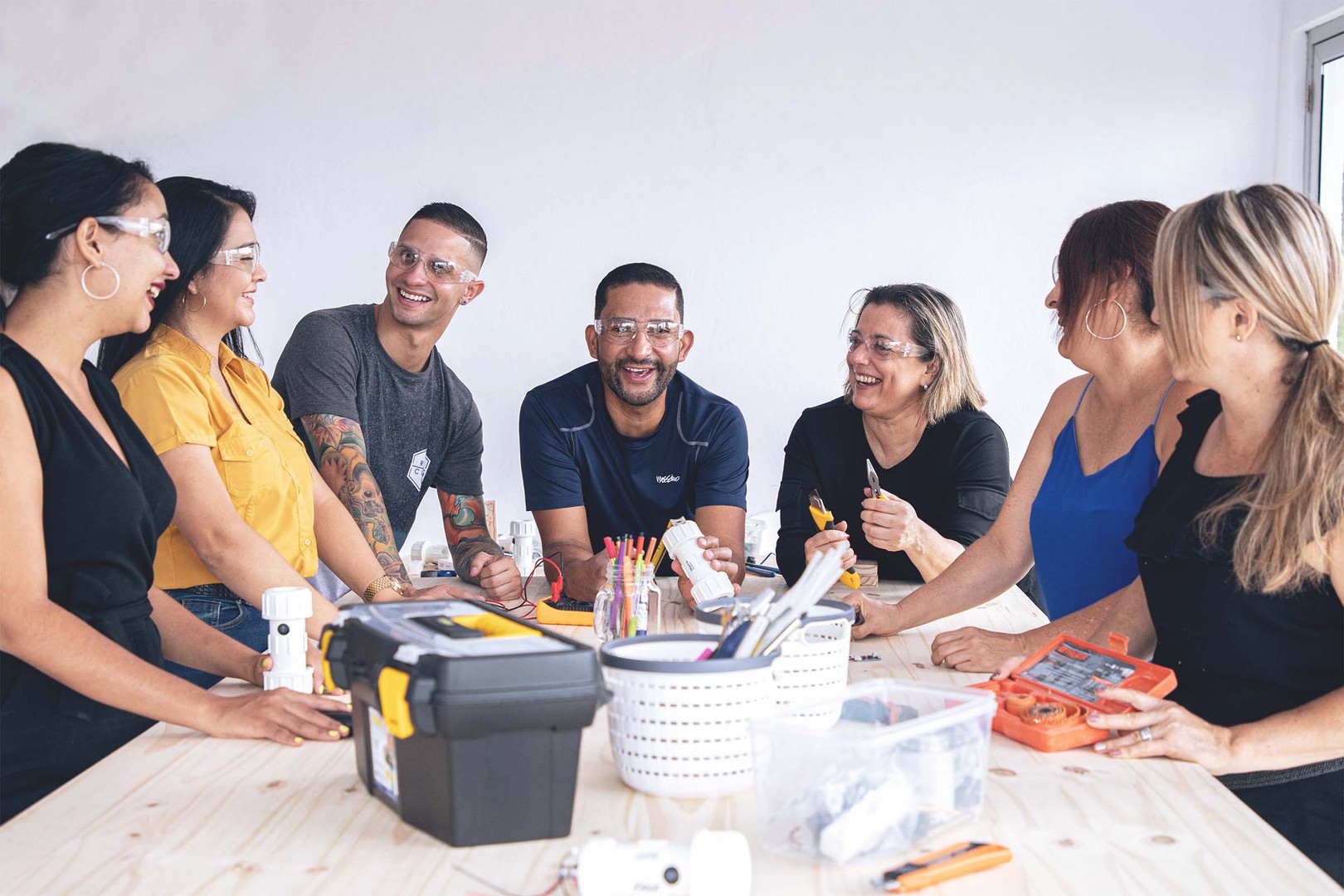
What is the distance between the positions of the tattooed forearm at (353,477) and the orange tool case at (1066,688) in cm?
148

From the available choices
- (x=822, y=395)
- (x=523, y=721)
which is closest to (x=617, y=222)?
(x=822, y=395)

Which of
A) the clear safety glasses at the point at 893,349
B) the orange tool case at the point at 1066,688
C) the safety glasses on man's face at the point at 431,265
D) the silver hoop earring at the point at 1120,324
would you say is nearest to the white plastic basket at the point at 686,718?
the orange tool case at the point at 1066,688

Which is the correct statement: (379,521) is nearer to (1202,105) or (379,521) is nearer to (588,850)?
(588,850)

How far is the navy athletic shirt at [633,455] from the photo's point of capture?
2902 mm

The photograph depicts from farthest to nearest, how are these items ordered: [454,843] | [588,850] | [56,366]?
[56,366]
[454,843]
[588,850]

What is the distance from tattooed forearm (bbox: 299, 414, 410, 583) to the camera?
8.61ft

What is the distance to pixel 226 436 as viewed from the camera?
2.10 metres

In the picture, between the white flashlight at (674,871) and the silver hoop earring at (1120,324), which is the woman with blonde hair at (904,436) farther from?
the white flashlight at (674,871)

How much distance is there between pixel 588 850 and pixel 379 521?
1.81 metres

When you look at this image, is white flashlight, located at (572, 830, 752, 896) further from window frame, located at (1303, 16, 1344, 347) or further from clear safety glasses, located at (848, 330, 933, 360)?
window frame, located at (1303, 16, 1344, 347)

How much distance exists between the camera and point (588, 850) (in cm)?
96

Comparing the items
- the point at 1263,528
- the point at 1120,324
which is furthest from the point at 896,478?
the point at 1263,528

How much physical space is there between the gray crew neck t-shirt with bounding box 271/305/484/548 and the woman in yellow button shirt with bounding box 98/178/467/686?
0.47m

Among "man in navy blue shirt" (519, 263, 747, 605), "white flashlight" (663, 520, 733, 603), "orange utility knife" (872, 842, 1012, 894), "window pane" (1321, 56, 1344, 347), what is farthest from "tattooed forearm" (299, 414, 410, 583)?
"window pane" (1321, 56, 1344, 347)
